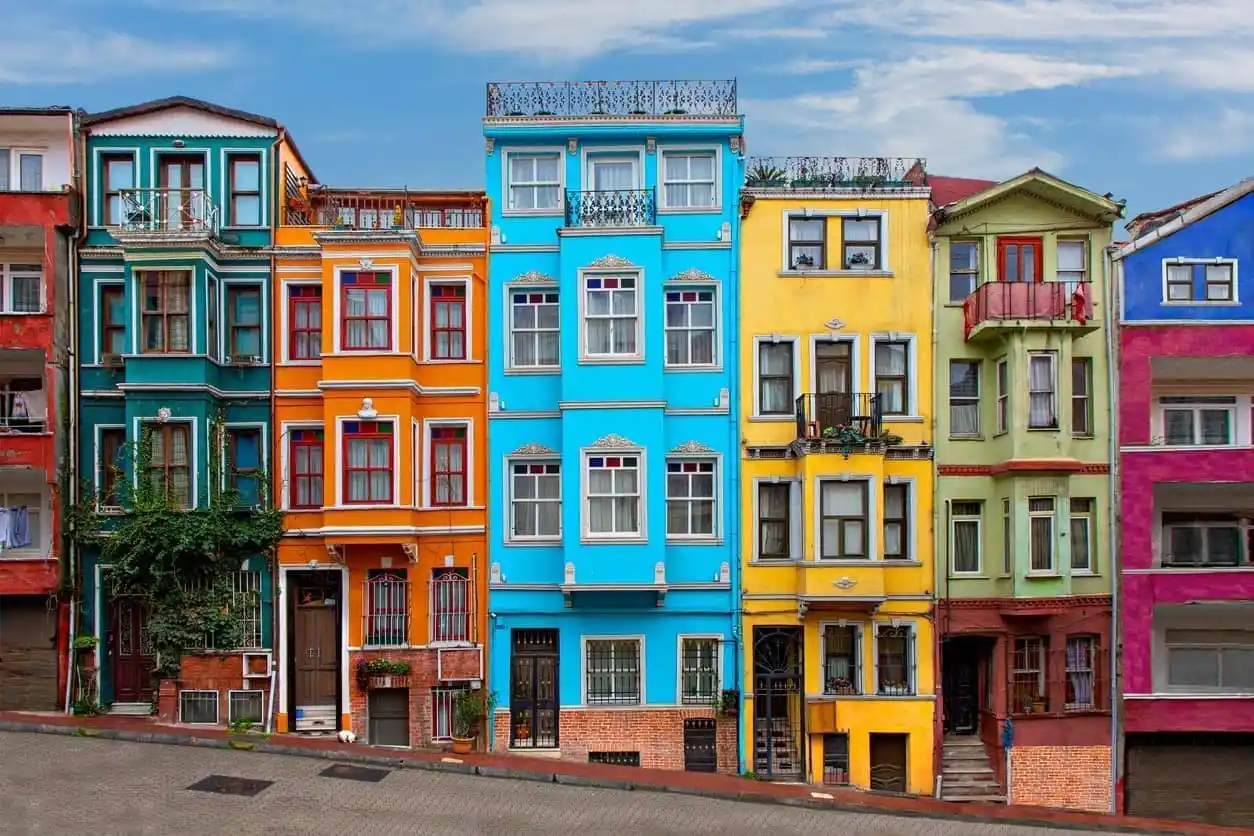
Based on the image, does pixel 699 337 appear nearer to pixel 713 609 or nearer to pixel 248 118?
pixel 713 609

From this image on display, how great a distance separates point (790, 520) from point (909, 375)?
4.38 meters

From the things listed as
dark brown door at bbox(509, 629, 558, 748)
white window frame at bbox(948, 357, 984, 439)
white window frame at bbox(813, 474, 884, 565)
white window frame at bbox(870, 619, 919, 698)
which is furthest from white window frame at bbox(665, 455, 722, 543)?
white window frame at bbox(948, 357, 984, 439)

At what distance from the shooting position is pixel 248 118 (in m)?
28.1

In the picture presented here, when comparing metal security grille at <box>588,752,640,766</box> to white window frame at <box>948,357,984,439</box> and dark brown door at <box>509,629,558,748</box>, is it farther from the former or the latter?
white window frame at <box>948,357,984,439</box>

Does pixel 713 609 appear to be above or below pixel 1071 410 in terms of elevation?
below

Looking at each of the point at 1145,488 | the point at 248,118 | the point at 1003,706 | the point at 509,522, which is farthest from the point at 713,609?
the point at 248,118

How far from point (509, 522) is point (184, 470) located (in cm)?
749

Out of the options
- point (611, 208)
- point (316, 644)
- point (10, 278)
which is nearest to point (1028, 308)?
point (611, 208)

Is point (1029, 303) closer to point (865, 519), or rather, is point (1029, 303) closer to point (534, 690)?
point (865, 519)

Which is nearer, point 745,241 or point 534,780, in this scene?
point 534,780

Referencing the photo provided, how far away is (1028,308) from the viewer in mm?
27109

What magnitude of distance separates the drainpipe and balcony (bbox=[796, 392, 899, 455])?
538cm

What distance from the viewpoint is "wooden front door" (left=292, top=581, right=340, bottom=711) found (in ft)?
91.8

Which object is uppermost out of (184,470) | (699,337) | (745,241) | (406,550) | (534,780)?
(745,241)
